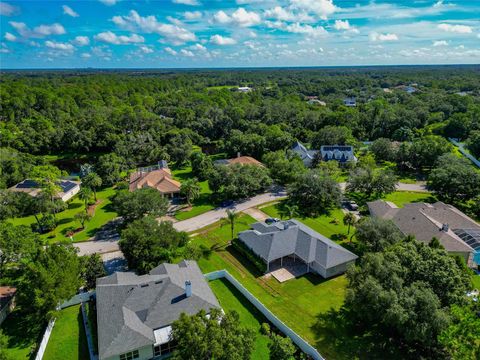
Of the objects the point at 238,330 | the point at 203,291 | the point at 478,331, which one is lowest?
the point at 203,291

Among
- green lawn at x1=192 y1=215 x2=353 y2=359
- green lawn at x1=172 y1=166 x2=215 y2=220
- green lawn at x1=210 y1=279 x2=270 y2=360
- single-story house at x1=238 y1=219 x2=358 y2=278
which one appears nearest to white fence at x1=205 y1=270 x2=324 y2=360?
green lawn at x1=210 y1=279 x2=270 y2=360

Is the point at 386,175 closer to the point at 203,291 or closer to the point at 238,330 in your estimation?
the point at 203,291

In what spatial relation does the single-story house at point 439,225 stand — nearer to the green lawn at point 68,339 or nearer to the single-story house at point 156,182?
the single-story house at point 156,182

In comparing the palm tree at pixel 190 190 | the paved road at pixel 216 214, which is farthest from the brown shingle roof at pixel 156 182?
the paved road at pixel 216 214

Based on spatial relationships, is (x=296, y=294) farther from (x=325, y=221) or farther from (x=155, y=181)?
(x=155, y=181)

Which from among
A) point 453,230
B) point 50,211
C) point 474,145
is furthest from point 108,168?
point 474,145

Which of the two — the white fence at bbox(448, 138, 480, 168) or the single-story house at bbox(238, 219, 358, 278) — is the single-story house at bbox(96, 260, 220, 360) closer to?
the single-story house at bbox(238, 219, 358, 278)
